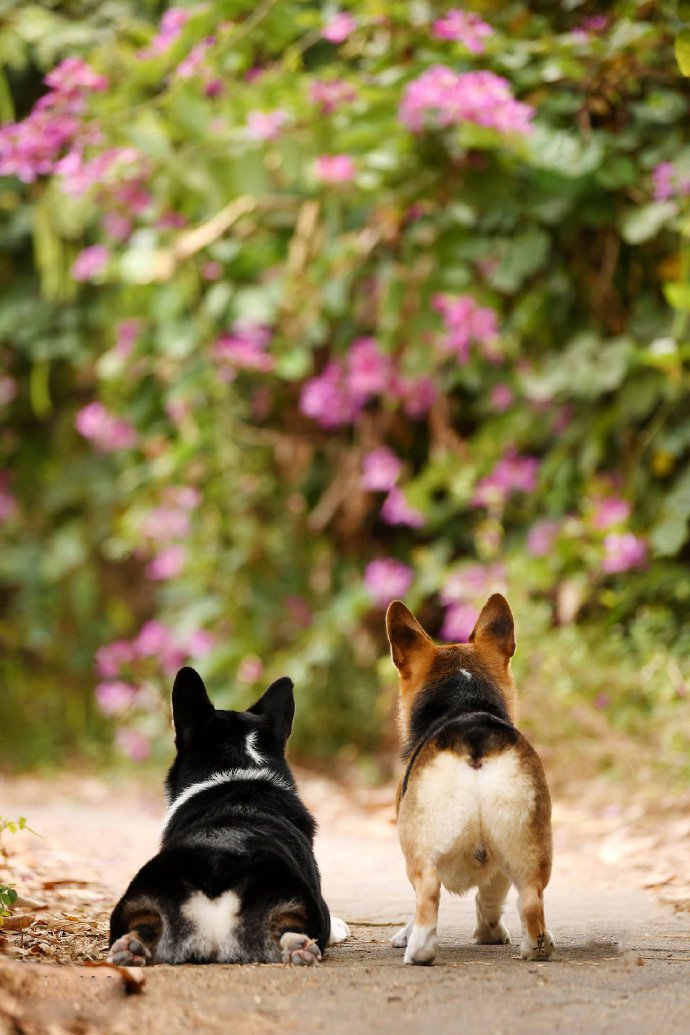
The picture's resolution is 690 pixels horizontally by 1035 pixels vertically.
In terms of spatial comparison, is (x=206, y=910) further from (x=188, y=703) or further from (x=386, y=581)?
(x=386, y=581)

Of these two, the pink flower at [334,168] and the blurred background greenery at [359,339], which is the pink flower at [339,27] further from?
the pink flower at [334,168]

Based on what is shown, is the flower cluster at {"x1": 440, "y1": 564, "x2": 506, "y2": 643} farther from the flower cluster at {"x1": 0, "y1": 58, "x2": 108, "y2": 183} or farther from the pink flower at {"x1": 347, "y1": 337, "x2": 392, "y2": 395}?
the flower cluster at {"x1": 0, "y1": 58, "x2": 108, "y2": 183}

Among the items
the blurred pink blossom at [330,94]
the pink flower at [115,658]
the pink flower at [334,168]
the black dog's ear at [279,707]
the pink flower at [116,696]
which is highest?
the blurred pink blossom at [330,94]

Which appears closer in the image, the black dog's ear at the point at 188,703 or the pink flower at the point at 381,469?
the black dog's ear at the point at 188,703

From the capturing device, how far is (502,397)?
773 centimetres

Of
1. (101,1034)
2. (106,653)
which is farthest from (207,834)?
(106,653)

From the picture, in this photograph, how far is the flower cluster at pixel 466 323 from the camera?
733 cm

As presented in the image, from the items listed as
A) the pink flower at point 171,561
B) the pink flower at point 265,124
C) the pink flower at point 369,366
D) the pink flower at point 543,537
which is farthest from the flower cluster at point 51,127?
the pink flower at point 543,537

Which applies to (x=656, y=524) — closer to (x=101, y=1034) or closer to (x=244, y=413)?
(x=244, y=413)

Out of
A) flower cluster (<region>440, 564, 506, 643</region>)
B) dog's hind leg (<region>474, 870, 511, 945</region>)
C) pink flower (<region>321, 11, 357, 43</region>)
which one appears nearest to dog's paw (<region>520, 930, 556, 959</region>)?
dog's hind leg (<region>474, 870, 511, 945</region>)

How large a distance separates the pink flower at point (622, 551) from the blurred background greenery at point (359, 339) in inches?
0.8

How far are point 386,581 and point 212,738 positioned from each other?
440 cm

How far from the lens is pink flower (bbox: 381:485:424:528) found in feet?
26.5

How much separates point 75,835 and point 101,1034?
4082 mm
